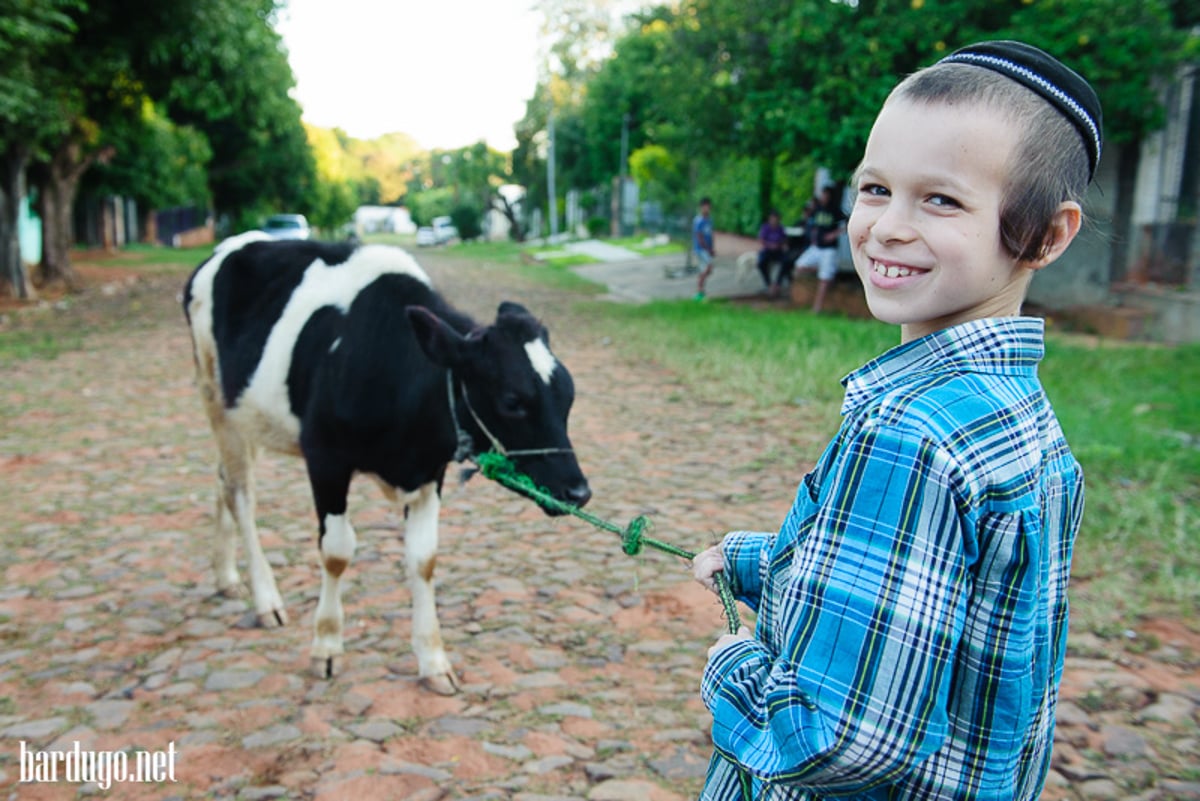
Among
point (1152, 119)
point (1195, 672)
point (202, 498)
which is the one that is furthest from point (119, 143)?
point (1195, 672)

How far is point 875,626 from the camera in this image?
1174 mm

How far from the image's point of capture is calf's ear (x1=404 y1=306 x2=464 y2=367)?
3.84m

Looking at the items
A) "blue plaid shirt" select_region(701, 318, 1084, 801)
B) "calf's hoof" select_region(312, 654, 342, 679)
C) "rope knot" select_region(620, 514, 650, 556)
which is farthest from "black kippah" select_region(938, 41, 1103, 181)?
"calf's hoof" select_region(312, 654, 342, 679)

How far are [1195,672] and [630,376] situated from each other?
7.61 meters

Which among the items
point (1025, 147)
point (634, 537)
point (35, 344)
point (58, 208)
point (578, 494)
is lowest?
point (35, 344)

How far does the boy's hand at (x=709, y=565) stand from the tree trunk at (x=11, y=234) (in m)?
20.6

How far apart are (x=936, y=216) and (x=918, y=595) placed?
51cm

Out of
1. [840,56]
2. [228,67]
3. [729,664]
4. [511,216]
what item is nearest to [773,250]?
[840,56]

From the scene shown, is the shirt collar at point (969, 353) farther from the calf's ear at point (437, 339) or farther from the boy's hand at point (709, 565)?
the calf's ear at point (437, 339)

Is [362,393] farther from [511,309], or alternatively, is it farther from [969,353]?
[969,353]

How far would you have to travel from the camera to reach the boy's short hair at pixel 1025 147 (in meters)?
1.25

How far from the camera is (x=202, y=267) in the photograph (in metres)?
5.36

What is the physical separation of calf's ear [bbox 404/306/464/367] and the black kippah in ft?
9.13

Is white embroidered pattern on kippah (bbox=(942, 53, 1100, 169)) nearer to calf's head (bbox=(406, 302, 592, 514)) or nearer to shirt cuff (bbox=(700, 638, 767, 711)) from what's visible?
shirt cuff (bbox=(700, 638, 767, 711))
